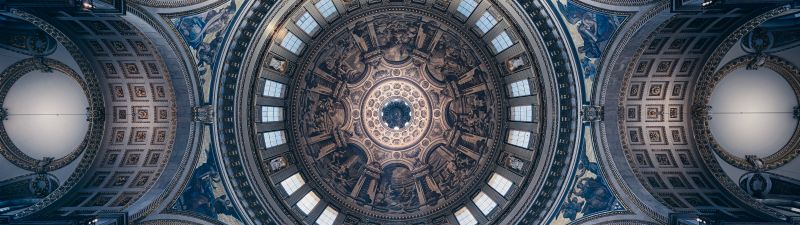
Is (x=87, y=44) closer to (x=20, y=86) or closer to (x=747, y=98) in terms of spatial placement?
(x=20, y=86)

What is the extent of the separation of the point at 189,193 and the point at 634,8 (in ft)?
92.0

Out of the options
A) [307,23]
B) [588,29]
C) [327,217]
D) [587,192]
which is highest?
[307,23]

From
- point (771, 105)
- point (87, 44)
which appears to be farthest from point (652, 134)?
point (87, 44)

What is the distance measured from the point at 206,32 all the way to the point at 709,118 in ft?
104

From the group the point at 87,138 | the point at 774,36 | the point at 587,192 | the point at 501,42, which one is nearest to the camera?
the point at 774,36

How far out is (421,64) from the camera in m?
32.9

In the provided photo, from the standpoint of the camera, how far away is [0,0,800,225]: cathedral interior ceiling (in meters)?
21.6

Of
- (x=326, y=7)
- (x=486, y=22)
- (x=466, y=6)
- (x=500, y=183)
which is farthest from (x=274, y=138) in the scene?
(x=486, y=22)

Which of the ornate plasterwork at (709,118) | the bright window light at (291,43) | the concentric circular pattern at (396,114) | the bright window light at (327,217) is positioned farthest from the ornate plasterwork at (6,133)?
the ornate plasterwork at (709,118)

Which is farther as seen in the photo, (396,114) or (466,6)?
(396,114)

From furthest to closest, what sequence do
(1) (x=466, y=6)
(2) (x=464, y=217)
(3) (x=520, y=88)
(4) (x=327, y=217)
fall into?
1. (2) (x=464, y=217)
2. (4) (x=327, y=217)
3. (3) (x=520, y=88)
4. (1) (x=466, y=6)

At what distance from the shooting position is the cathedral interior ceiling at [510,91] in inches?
852

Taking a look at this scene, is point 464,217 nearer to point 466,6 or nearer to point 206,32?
point 466,6

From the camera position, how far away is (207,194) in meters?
23.7
